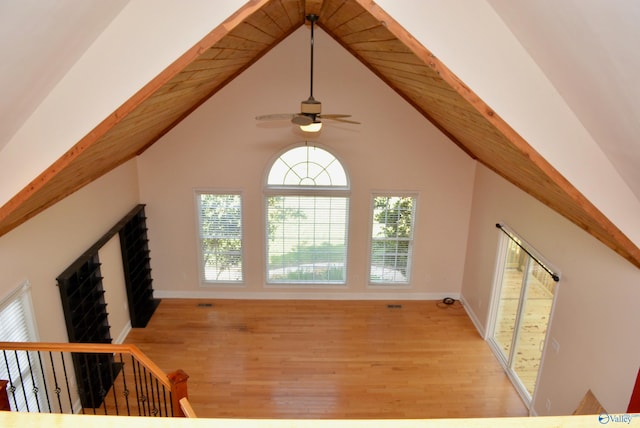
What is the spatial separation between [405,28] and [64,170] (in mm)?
2906

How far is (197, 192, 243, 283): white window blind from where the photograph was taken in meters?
7.44

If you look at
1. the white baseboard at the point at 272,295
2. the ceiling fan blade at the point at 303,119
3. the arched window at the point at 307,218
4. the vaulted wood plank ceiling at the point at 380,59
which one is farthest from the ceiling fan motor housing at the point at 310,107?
the white baseboard at the point at 272,295

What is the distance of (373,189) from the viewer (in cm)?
736

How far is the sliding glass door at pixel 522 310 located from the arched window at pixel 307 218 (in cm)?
269

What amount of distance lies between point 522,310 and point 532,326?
0.29 metres

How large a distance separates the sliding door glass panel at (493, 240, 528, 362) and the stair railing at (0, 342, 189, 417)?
15.3 feet

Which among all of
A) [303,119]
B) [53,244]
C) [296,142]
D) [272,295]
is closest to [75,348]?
[53,244]

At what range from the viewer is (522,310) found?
19.2 ft

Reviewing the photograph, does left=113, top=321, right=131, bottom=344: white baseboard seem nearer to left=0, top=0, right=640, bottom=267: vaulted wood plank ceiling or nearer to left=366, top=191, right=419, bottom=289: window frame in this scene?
left=0, top=0, right=640, bottom=267: vaulted wood plank ceiling

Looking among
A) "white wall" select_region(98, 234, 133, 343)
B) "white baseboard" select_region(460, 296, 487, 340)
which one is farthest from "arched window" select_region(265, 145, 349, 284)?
"white wall" select_region(98, 234, 133, 343)

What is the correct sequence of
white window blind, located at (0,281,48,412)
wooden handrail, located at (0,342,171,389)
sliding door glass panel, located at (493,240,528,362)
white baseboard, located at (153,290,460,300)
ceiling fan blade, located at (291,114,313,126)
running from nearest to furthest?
wooden handrail, located at (0,342,171,389), white window blind, located at (0,281,48,412), ceiling fan blade, located at (291,114,313,126), sliding door glass panel, located at (493,240,528,362), white baseboard, located at (153,290,460,300)

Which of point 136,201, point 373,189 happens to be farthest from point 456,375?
point 136,201

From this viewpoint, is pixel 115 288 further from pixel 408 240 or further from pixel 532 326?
pixel 532 326

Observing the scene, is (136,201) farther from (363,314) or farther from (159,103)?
(363,314)
